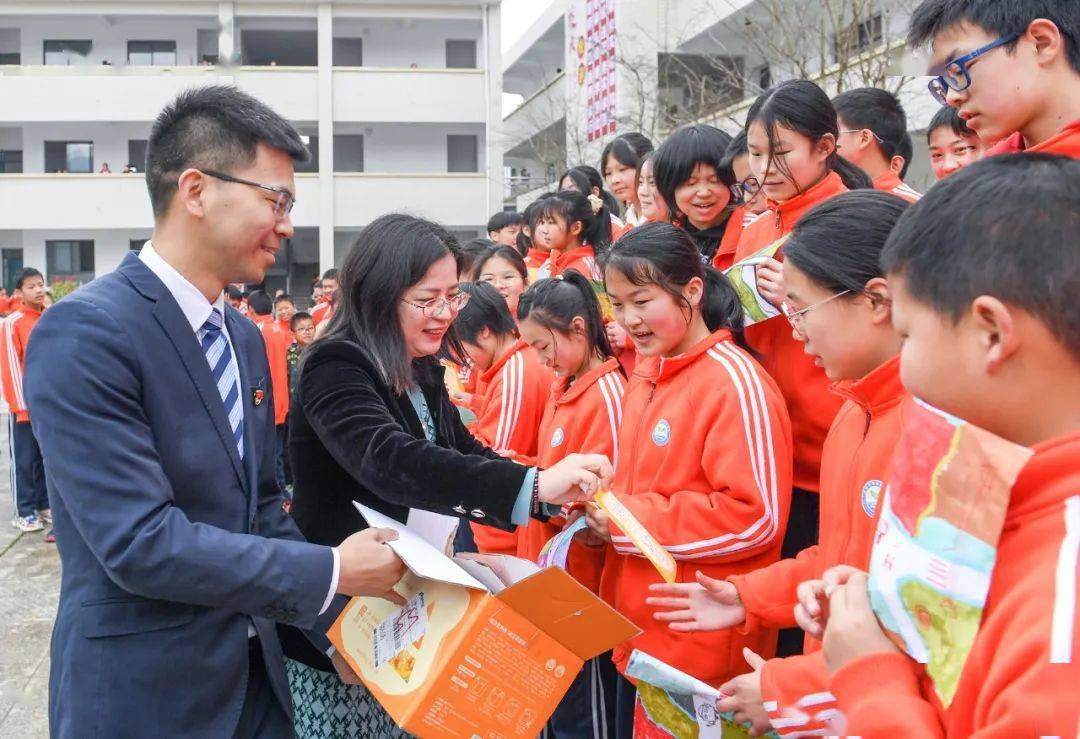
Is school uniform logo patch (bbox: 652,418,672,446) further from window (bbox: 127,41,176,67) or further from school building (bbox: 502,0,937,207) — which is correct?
window (bbox: 127,41,176,67)

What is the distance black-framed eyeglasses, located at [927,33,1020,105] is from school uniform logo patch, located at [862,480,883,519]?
79 cm

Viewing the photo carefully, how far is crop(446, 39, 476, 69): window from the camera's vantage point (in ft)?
81.9

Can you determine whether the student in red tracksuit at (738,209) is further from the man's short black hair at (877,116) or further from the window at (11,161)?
the window at (11,161)

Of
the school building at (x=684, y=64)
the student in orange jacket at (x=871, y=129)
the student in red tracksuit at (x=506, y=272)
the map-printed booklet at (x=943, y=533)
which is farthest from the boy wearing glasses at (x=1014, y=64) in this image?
the school building at (x=684, y=64)

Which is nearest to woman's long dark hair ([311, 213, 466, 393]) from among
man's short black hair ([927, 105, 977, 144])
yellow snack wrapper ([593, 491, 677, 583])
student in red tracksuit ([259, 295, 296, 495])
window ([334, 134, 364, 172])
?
yellow snack wrapper ([593, 491, 677, 583])

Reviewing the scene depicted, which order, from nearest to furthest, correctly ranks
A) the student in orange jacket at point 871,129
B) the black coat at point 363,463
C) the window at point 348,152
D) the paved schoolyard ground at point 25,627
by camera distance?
the black coat at point 363,463 → the student in orange jacket at point 871,129 → the paved schoolyard ground at point 25,627 → the window at point 348,152

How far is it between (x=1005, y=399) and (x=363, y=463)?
1429 millimetres

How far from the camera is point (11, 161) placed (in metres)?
24.5

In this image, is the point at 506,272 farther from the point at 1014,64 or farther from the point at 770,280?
the point at 1014,64

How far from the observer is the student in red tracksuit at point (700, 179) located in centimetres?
354

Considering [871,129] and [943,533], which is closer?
[943,533]

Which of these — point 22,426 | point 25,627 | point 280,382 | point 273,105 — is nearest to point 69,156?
point 273,105

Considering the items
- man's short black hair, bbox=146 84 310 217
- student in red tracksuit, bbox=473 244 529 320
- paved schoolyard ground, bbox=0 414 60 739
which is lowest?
paved schoolyard ground, bbox=0 414 60 739

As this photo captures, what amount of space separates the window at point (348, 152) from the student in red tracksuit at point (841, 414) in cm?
2389
